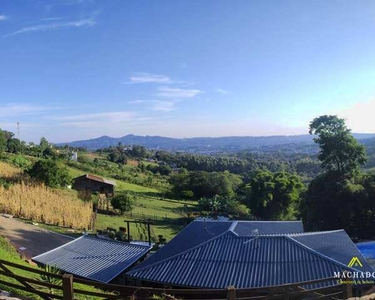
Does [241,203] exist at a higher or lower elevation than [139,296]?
lower

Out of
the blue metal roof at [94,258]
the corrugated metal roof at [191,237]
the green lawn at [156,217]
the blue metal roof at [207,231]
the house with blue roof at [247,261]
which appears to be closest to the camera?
the house with blue roof at [247,261]

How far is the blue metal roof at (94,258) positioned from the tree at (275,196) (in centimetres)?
1958

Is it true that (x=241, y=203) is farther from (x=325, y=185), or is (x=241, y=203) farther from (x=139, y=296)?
(x=139, y=296)

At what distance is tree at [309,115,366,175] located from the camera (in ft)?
77.2

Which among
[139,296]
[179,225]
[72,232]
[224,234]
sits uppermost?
[139,296]

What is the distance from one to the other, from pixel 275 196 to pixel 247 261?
21795mm

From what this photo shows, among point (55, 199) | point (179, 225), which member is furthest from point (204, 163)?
point (55, 199)

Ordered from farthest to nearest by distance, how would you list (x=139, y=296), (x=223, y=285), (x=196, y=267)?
(x=196, y=267), (x=223, y=285), (x=139, y=296)

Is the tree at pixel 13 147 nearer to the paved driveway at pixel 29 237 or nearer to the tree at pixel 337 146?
the paved driveway at pixel 29 237

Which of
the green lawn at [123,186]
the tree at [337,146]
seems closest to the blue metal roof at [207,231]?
the tree at [337,146]

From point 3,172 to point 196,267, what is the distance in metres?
18.1

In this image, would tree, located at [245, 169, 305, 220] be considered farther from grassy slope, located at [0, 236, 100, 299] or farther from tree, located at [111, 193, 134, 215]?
grassy slope, located at [0, 236, 100, 299]

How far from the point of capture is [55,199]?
1933cm

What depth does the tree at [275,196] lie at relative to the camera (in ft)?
101
